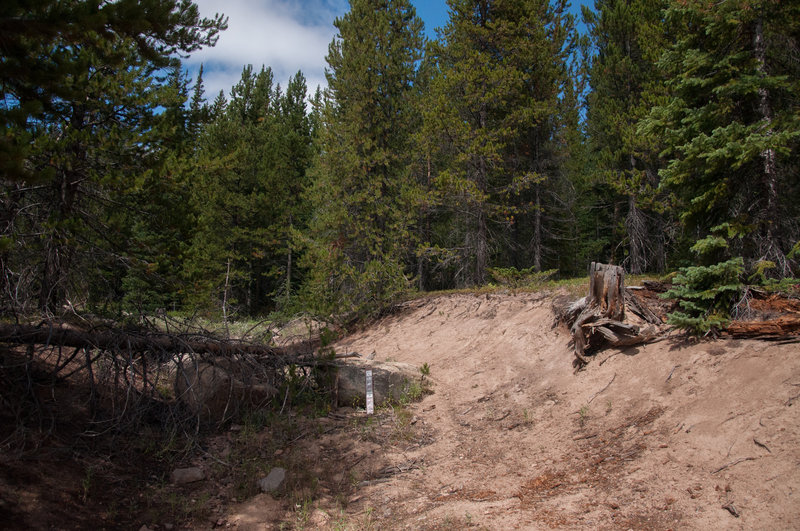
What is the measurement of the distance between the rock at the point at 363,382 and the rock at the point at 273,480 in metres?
2.70

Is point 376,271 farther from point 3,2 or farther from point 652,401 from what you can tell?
point 3,2

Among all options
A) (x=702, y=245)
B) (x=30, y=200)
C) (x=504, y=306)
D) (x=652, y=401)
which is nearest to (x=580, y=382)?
→ (x=652, y=401)

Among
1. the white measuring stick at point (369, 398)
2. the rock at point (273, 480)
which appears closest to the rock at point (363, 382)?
the white measuring stick at point (369, 398)

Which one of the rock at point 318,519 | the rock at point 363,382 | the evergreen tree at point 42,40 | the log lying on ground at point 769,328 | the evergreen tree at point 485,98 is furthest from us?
the evergreen tree at point 485,98

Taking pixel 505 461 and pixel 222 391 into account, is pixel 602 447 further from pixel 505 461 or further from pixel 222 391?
pixel 222 391

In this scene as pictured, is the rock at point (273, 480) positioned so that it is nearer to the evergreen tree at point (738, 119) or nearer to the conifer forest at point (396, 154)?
the conifer forest at point (396, 154)

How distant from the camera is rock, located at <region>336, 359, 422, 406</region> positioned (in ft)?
27.0

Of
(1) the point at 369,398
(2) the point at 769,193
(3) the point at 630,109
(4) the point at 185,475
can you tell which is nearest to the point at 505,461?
(1) the point at 369,398

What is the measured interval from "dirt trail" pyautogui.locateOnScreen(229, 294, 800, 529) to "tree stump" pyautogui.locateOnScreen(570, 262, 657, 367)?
23 cm

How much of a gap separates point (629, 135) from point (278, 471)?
16.2 m

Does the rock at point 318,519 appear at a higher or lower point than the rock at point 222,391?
lower

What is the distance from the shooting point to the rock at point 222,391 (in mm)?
6805

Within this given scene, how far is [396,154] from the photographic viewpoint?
1755 cm

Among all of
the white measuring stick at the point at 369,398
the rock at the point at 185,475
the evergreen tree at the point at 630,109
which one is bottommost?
the rock at the point at 185,475
